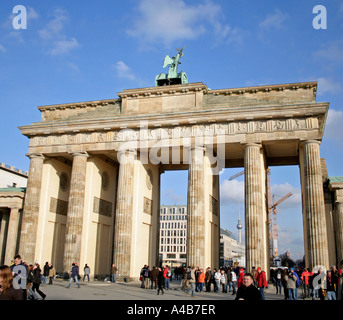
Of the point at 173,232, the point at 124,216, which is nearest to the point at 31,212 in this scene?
the point at 124,216

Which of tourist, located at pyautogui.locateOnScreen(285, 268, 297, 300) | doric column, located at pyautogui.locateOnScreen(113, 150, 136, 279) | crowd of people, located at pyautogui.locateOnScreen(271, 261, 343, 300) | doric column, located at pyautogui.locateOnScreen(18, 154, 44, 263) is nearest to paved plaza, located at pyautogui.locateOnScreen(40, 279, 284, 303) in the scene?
crowd of people, located at pyautogui.locateOnScreen(271, 261, 343, 300)

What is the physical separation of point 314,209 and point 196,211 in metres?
7.92

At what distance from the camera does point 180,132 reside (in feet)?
91.0

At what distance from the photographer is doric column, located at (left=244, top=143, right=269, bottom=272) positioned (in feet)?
79.3

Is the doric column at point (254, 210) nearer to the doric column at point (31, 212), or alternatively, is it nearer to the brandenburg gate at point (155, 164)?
the brandenburg gate at point (155, 164)

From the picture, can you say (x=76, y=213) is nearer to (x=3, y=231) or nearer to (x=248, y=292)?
(x=3, y=231)

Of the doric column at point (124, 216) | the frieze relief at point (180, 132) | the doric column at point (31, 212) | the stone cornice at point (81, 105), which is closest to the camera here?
the frieze relief at point (180, 132)

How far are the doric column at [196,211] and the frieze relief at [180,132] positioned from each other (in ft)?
5.21

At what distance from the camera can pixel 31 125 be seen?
31.3m

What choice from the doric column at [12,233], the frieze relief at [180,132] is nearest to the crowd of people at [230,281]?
the frieze relief at [180,132]

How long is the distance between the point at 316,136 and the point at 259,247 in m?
8.41

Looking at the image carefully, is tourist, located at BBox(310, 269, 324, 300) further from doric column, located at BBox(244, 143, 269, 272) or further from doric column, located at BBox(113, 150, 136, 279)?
doric column, located at BBox(113, 150, 136, 279)

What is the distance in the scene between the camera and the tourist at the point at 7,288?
5239 millimetres

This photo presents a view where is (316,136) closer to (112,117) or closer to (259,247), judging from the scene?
(259,247)
